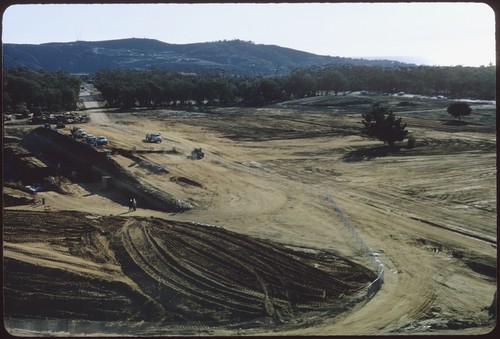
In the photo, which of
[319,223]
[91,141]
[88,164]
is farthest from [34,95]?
[319,223]

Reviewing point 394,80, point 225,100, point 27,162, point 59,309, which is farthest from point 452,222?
point 394,80

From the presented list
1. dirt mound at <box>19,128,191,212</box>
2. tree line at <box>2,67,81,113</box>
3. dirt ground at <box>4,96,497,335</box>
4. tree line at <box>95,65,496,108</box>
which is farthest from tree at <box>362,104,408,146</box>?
tree line at <box>2,67,81,113</box>

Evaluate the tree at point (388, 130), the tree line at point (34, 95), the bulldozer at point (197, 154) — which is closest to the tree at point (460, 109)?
the tree at point (388, 130)

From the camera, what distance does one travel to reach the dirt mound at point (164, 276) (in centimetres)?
927

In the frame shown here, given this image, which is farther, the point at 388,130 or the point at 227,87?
the point at 227,87

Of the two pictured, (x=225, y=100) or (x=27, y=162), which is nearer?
(x=27, y=162)

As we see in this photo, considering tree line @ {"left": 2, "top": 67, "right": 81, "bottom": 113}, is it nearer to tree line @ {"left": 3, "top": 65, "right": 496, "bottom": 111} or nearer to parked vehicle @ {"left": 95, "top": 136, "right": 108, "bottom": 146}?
tree line @ {"left": 3, "top": 65, "right": 496, "bottom": 111}

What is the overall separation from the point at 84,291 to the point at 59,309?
639 mm

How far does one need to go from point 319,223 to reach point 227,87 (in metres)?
39.0

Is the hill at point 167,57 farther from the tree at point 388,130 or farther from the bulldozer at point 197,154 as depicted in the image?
the bulldozer at point 197,154

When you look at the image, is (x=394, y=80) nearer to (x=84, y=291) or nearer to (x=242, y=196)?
(x=242, y=196)

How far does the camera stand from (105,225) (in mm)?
13758

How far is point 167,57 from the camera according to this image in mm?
143000

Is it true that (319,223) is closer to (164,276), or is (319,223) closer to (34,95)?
(164,276)
